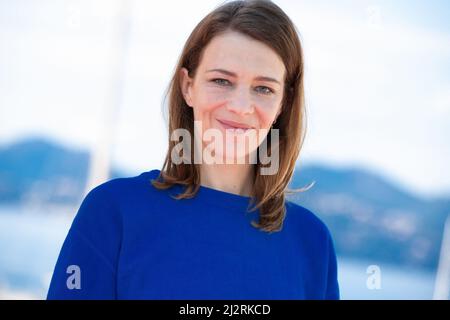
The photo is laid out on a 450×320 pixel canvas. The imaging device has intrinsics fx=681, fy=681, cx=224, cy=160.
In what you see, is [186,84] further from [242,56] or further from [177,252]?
[177,252]

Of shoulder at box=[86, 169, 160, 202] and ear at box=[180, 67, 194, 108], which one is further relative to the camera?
ear at box=[180, 67, 194, 108]

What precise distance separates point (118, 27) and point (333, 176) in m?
25.5

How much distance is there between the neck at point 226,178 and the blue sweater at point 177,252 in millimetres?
65

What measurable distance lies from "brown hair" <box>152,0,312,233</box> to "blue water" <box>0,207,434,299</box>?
61.1 ft

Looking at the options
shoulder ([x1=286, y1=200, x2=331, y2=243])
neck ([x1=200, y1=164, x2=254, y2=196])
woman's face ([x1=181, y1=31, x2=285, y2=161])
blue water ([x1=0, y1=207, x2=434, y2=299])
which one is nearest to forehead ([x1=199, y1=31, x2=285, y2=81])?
woman's face ([x1=181, y1=31, x2=285, y2=161])

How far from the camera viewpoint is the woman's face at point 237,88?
1.99 m

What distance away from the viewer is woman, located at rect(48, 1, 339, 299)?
1861 millimetres

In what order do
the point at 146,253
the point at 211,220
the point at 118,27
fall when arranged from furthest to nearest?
the point at 118,27 → the point at 211,220 → the point at 146,253

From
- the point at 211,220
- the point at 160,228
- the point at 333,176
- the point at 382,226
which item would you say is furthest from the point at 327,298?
the point at 382,226

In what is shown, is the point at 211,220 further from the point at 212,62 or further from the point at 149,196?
the point at 212,62

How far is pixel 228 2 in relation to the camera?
2.17 m

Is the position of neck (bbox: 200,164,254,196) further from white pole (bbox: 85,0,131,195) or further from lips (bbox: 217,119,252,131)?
white pole (bbox: 85,0,131,195)

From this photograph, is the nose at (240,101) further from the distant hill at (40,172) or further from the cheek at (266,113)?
the distant hill at (40,172)

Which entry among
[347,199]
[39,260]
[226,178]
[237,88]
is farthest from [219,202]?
[347,199]
